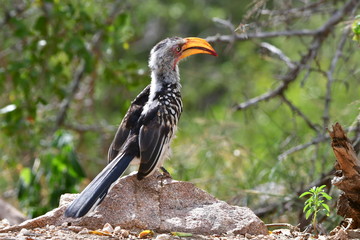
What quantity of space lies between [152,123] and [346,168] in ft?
5.06

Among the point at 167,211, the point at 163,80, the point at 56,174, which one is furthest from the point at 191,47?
the point at 56,174

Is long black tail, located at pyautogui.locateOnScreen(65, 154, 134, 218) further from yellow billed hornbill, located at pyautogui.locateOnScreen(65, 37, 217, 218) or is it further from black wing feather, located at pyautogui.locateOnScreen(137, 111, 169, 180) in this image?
black wing feather, located at pyautogui.locateOnScreen(137, 111, 169, 180)

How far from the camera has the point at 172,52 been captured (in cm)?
535

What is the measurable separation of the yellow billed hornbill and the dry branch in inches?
49.9

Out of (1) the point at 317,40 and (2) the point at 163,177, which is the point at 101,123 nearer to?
(1) the point at 317,40

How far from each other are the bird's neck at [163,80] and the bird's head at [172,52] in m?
0.03

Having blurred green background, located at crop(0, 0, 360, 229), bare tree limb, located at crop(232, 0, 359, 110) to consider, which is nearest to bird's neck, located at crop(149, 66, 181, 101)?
blurred green background, located at crop(0, 0, 360, 229)

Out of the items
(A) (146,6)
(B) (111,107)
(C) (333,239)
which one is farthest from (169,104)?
(B) (111,107)

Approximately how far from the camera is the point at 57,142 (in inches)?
259

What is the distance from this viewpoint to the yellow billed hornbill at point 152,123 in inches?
163

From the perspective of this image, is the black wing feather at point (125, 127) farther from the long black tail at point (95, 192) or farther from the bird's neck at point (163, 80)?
the long black tail at point (95, 192)

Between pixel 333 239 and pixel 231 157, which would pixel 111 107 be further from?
pixel 333 239

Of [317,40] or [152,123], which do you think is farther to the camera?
[317,40]

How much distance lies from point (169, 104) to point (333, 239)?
5.86 feet
